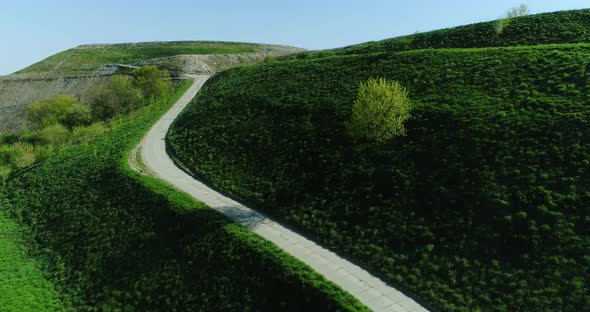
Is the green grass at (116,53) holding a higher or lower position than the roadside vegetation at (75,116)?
higher

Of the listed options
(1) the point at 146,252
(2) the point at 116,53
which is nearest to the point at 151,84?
(1) the point at 146,252

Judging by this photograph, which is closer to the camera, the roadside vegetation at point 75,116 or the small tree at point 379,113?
the small tree at point 379,113

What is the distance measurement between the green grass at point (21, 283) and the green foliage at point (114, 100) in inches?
1451

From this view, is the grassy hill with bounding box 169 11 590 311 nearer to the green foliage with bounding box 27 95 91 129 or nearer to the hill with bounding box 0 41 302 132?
the green foliage with bounding box 27 95 91 129

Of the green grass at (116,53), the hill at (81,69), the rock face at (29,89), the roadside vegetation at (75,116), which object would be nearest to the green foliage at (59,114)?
the roadside vegetation at (75,116)

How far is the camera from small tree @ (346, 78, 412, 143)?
28344mm

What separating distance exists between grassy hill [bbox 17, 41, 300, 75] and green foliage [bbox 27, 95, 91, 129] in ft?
160

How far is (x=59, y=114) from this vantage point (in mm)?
65188

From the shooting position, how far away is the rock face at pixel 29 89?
89.3 m

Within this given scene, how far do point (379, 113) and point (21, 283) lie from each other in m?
26.9

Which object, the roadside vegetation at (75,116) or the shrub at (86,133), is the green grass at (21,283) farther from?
the shrub at (86,133)

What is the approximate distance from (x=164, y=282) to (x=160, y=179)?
12.9 meters

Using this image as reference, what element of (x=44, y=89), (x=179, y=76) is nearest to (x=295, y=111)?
(x=179, y=76)

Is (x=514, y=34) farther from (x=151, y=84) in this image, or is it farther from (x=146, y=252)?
(x=151, y=84)
